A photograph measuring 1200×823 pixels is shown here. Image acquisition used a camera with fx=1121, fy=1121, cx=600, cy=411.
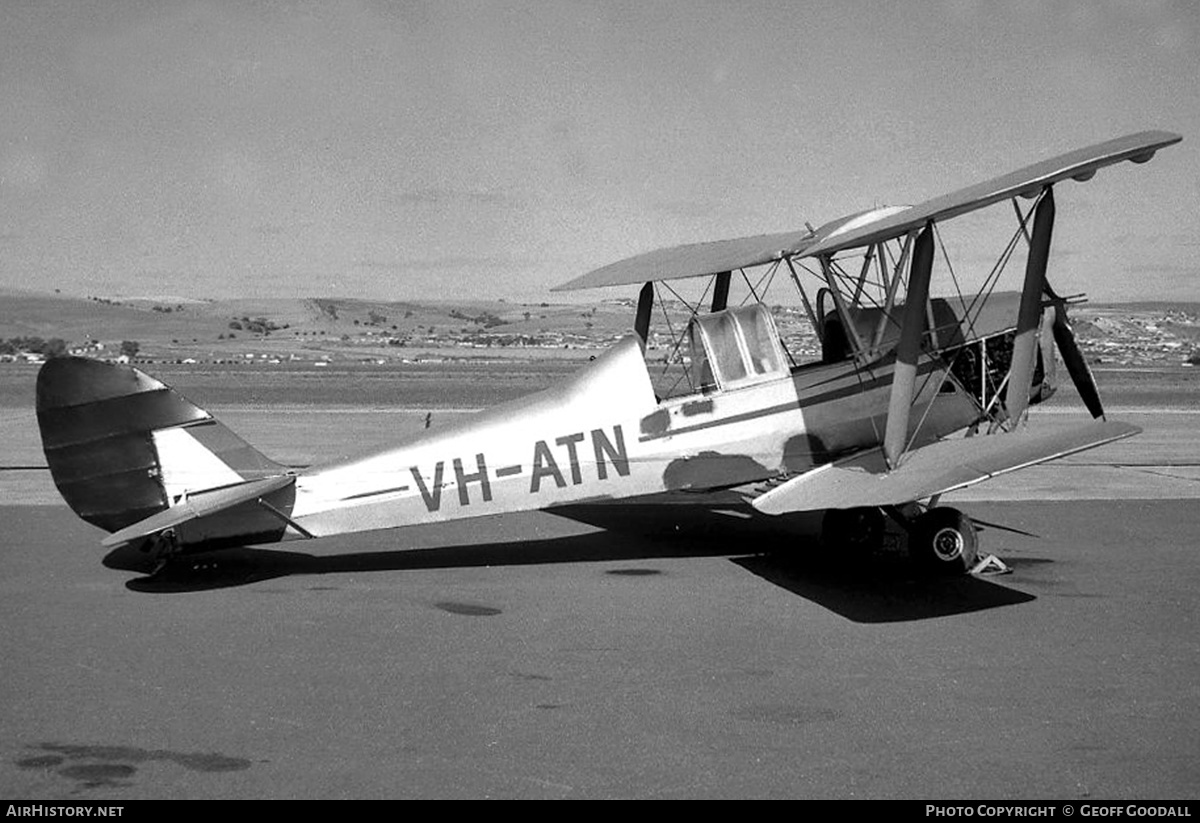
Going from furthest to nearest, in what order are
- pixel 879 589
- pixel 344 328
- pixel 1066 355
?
pixel 344 328 → pixel 1066 355 → pixel 879 589

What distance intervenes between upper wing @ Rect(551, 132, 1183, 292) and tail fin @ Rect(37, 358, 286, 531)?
13.3 ft

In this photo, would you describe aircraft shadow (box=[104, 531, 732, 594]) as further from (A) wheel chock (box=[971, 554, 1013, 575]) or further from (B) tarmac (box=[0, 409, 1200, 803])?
(A) wheel chock (box=[971, 554, 1013, 575])

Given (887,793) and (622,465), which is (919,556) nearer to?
(622,465)

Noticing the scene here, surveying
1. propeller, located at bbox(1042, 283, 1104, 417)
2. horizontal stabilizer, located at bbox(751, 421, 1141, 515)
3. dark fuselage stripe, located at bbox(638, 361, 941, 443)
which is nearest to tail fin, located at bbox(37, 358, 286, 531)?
dark fuselage stripe, located at bbox(638, 361, 941, 443)

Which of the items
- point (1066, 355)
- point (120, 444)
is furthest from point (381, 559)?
point (1066, 355)

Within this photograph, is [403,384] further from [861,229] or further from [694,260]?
[861,229]

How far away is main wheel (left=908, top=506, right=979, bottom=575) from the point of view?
8781 mm

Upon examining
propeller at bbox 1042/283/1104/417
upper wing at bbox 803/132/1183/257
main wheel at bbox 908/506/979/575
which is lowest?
main wheel at bbox 908/506/979/575

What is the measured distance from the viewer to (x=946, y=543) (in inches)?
346

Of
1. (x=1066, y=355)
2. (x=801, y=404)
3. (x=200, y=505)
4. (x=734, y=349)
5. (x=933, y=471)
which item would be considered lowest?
(x=933, y=471)

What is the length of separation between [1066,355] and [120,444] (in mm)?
8144

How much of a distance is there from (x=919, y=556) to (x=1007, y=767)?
13.2 feet

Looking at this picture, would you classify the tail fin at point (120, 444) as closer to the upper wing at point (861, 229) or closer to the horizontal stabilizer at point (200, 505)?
the horizontal stabilizer at point (200, 505)

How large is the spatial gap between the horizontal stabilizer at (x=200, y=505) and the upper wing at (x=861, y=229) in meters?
3.94
